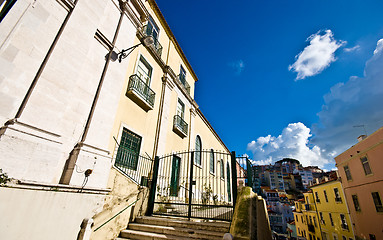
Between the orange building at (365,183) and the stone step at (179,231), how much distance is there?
17.9m

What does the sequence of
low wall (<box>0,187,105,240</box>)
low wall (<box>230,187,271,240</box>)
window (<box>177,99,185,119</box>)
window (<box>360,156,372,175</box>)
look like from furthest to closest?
window (<box>360,156,372,175</box>)
window (<box>177,99,185,119</box>)
low wall (<box>230,187,271,240</box>)
low wall (<box>0,187,105,240</box>)

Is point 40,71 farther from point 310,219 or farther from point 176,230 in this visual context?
point 310,219

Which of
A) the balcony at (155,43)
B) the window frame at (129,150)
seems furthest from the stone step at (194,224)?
the balcony at (155,43)

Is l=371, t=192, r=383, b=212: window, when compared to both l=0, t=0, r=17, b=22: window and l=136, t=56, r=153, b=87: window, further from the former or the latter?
l=0, t=0, r=17, b=22: window

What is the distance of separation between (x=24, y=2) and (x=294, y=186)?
109m

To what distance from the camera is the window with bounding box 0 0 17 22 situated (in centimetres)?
410

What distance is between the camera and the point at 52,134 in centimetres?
437

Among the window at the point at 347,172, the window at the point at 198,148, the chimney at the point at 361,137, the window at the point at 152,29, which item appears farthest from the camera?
the window at the point at 347,172

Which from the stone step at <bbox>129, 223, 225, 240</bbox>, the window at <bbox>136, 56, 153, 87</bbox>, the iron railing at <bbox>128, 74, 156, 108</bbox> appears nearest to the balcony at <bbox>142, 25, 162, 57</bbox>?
the window at <bbox>136, 56, 153, 87</bbox>

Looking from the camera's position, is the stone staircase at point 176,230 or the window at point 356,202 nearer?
the stone staircase at point 176,230

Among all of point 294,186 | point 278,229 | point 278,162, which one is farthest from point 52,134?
point 278,162

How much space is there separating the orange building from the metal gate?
12965 mm

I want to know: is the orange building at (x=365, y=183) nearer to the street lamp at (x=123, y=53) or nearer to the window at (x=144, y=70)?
the window at (x=144, y=70)

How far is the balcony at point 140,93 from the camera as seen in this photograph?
8242 millimetres
